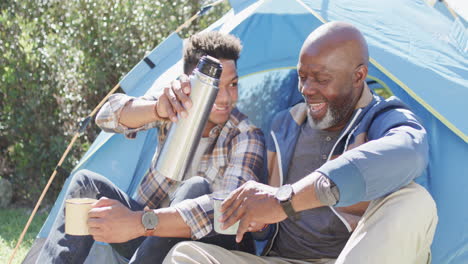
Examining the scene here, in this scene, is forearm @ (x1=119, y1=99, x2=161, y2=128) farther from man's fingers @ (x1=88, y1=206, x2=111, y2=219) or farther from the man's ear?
the man's ear

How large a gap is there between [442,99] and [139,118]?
3.43ft

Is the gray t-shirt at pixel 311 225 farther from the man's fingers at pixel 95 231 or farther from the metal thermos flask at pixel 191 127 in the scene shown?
the man's fingers at pixel 95 231

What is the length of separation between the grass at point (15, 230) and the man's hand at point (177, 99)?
64.3 inches

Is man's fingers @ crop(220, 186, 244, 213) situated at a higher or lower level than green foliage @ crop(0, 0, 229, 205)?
higher

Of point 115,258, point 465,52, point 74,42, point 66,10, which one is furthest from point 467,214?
point 66,10

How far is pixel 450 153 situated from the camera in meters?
2.20

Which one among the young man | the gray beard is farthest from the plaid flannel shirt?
the gray beard

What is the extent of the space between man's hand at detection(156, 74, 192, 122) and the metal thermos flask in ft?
0.06

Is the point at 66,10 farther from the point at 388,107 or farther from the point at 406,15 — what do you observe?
the point at 388,107

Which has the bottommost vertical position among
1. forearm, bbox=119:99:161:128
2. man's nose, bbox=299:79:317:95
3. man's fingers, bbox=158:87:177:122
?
man's nose, bbox=299:79:317:95

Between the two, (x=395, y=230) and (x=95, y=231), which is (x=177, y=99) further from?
(x=395, y=230)

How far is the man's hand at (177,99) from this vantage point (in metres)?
A: 1.84

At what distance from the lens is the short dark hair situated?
98.2 inches

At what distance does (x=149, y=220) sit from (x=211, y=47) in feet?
2.63
